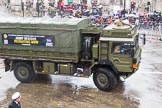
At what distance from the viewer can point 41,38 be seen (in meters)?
17.4

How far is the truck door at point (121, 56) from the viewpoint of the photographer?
16.2 meters

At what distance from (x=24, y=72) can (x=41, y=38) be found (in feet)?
6.36

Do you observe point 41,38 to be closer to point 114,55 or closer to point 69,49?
point 69,49

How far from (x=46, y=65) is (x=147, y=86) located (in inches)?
184

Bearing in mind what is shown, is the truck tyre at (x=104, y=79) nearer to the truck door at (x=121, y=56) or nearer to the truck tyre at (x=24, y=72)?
the truck door at (x=121, y=56)

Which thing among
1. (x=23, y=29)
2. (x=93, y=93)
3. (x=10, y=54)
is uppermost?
(x=23, y=29)

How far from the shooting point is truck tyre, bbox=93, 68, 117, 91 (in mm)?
16641

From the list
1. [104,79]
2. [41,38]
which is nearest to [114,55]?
[104,79]

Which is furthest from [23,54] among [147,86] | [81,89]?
[147,86]

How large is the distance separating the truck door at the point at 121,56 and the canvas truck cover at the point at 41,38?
1.63 meters

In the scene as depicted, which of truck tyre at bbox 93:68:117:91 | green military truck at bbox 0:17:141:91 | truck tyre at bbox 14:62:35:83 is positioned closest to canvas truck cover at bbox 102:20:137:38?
green military truck at bbox 0:17:141:91

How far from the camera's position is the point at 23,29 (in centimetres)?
1766

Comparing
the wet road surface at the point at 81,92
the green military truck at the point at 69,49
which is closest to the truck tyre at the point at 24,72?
the green military truck at the point at 69,49

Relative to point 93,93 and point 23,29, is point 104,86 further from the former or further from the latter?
point 23,29
